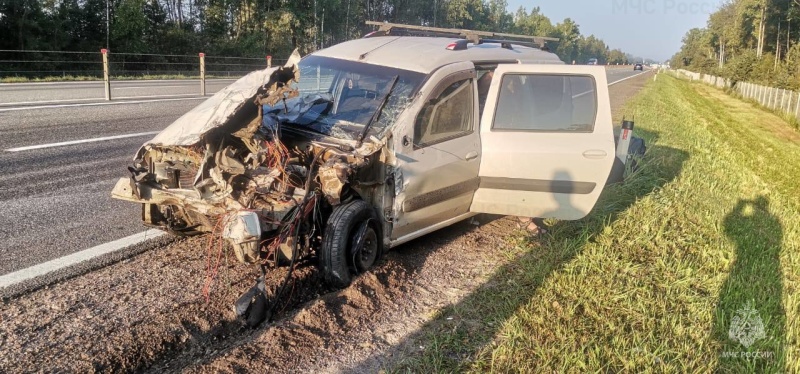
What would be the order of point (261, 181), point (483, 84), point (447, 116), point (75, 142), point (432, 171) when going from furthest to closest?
point (75, 142), point (483, 84), point (447, 116), point (432, 171), point (261, 181)

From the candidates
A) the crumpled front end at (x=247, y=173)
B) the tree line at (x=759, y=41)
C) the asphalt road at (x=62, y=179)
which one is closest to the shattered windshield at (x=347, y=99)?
the crumpled front end at (x=247, y=173)

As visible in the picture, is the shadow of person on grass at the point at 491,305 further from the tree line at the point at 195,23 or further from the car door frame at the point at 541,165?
the tree line at the point at 195,23

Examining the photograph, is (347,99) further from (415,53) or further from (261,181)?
(261,181)

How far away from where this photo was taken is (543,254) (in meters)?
5.05

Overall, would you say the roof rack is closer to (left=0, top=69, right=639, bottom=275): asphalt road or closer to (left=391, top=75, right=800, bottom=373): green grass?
(left=391, top=75, right=800, bottom=373): green grass

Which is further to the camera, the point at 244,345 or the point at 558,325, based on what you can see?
the point at 558,325

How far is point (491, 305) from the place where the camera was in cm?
399

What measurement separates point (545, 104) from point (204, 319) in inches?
143

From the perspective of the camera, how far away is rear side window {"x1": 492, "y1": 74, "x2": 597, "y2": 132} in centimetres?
517

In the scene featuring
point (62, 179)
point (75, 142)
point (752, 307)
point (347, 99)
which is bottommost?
point (752, 307)

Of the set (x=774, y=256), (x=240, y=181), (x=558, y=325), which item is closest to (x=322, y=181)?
(x=240, y=181)

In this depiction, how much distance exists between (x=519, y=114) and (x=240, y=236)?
2.88 meters

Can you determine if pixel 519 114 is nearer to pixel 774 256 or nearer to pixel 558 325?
pixel 558 325

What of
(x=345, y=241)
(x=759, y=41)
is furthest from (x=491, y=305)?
(x=759, y=41)
